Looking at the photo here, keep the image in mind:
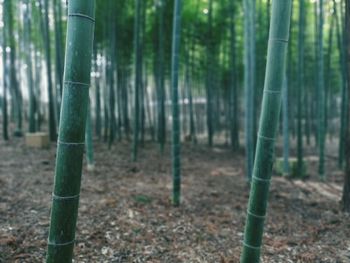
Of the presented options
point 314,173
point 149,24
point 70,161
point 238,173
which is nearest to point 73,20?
point 70,161

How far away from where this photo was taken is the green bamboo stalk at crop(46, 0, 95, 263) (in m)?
1.42

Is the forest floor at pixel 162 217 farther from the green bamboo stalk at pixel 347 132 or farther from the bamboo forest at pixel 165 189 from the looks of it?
the green bamboo stalk at pixel 347 132

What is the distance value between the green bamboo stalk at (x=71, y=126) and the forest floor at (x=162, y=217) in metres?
1.38

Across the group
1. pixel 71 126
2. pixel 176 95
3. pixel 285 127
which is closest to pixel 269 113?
pixel 71 126

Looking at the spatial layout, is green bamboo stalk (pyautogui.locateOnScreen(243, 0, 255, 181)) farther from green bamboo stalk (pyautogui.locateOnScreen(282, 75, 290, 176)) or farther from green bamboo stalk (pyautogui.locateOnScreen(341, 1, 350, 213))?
green bamboo stalk (pyautogui.locateOnScreen(341, 1, 350, 213))

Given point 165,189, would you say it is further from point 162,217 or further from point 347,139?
point 347,139

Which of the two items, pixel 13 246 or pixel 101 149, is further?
pixel 101 149

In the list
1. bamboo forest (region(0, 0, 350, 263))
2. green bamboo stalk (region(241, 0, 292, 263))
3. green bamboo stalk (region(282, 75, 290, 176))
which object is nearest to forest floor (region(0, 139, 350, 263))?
bamboo forest (region(0, 0, 350, 263))

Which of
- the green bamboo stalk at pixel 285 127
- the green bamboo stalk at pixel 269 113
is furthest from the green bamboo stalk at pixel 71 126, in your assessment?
the green bamboo stalk at pixel 285 127

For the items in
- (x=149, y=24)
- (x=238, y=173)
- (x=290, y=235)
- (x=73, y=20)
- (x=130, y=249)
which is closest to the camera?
(x=73, y=20)

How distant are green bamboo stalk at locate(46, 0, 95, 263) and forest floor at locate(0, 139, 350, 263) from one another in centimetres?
138

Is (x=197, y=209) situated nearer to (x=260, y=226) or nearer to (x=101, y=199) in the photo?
(x=101, y=199)

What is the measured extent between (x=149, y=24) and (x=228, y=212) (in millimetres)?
7169

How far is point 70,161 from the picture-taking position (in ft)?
4.73
